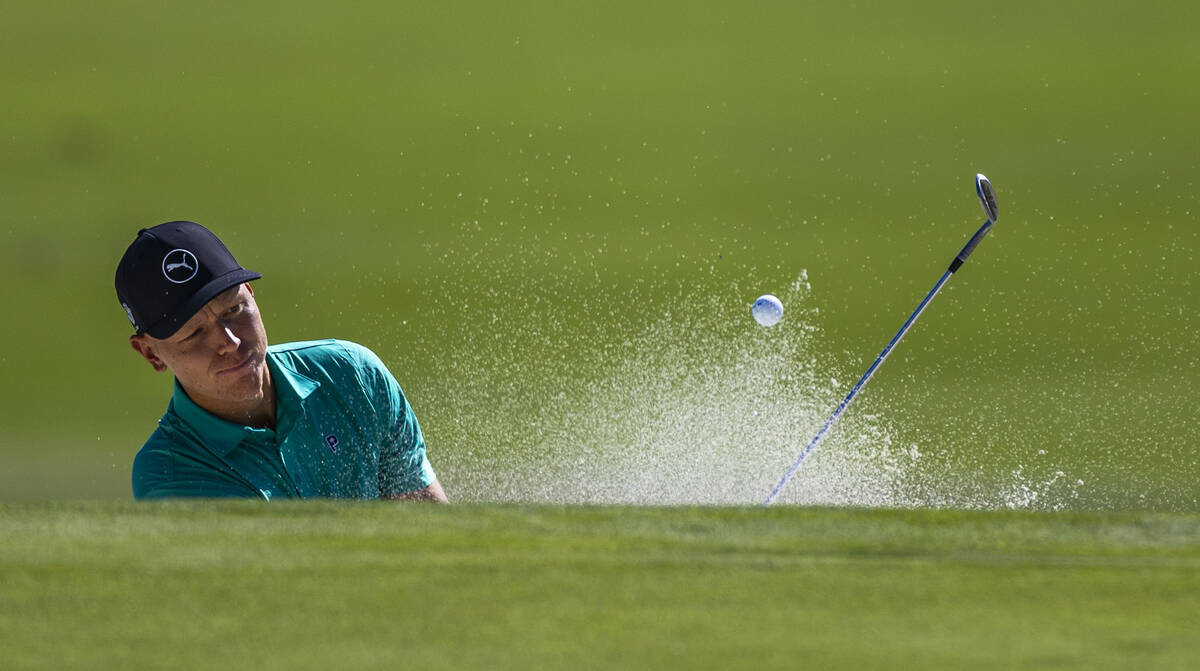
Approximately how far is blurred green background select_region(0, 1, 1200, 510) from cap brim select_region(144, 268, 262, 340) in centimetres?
212

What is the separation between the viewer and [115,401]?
4.59 metres

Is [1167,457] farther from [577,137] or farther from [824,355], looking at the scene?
[577,137]

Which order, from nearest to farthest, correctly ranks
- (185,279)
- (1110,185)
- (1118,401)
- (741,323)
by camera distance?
(185,279) → (741,323) → (1118,401) → (1110,185)

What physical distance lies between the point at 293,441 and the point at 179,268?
308mm

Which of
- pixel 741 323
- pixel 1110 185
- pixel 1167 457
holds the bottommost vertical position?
pixel 1167 457

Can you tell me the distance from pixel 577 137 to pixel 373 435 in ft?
7.95

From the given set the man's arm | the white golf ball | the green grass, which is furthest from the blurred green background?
the green grass

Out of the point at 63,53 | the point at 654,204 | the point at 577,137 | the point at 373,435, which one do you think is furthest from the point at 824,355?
the point at 63,53

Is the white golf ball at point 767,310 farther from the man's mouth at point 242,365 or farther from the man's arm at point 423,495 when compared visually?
the man's mouth at point 242,365

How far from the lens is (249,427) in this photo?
2078 millimetres

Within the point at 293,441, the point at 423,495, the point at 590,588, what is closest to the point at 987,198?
the point at 423,495

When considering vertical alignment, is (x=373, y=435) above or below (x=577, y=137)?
above

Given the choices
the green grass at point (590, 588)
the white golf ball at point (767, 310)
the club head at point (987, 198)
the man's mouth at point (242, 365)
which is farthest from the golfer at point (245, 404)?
the white golf ball at point (767, 310)

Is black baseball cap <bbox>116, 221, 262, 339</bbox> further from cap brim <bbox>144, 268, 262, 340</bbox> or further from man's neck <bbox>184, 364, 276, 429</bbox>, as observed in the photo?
man's neck <bbox>184, 364, 276, 429</bbox>
